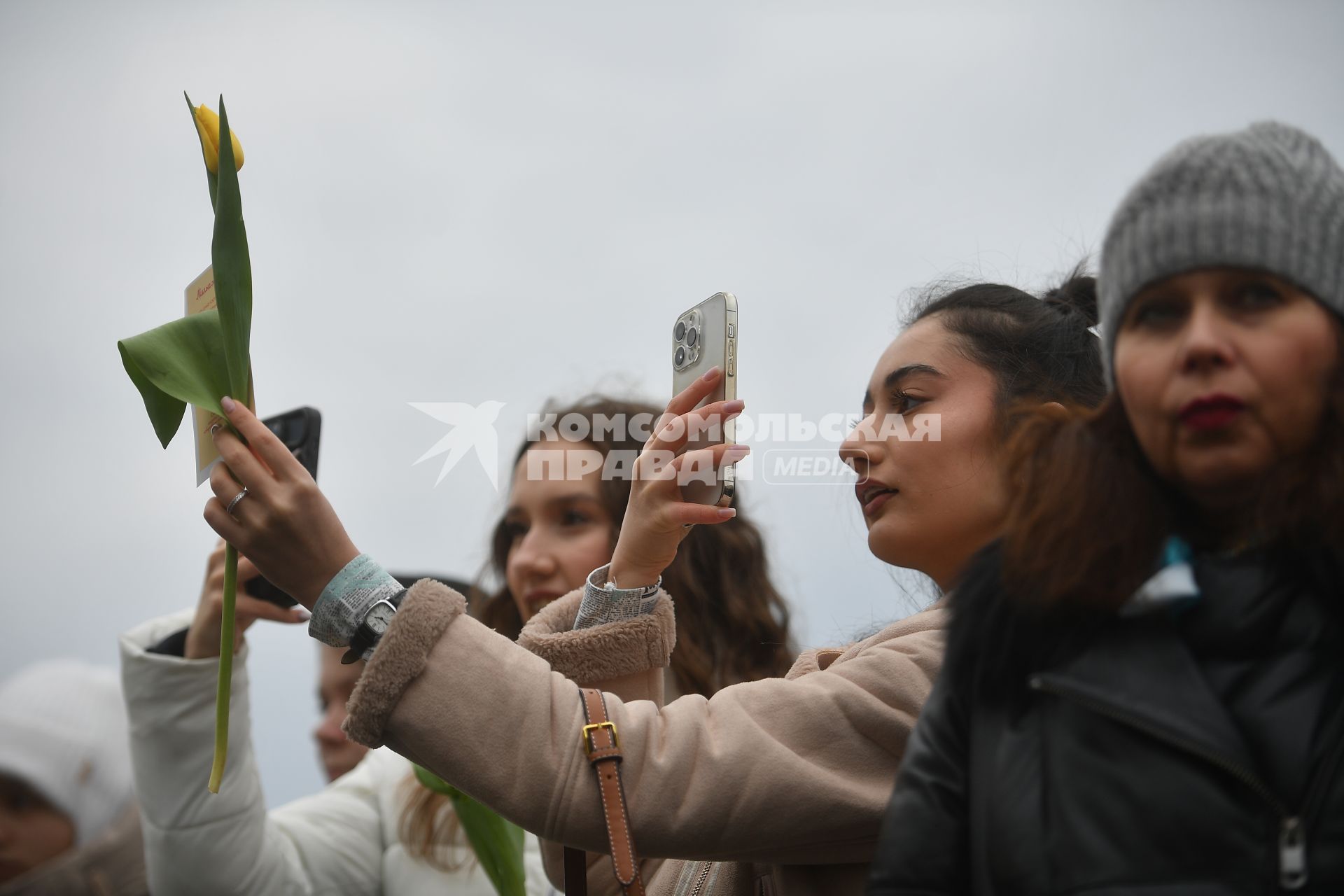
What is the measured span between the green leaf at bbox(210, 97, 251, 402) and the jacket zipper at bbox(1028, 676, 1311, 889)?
1026 mm

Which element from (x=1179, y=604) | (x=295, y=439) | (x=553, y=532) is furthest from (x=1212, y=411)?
(x=553, y=532)

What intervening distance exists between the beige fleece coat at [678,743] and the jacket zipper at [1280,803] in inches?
19.3

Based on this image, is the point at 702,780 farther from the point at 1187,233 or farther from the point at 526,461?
the point at 526,461

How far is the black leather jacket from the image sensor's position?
777 mm

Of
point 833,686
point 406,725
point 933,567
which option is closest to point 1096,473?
point 833,686

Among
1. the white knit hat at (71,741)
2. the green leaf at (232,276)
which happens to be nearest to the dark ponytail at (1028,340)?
the green leaf at (232,276)

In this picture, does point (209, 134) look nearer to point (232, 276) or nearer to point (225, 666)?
point (232, 276)

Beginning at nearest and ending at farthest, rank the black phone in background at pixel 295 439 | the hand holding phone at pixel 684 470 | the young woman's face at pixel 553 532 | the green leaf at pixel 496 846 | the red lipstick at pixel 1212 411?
the red lipstick at pixel 1212 411 → the hand holding phone at pixel 684 470 → the green leaf at pixel 496 846 → the black phone in background at pixel 295 439 → the young woman's face at pixel 553 532

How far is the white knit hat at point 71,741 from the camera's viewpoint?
172 centimetres

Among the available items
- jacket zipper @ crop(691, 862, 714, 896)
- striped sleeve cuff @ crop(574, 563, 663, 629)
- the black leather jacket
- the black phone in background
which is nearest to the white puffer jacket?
the black phone in background

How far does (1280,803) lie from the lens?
30.4 inches

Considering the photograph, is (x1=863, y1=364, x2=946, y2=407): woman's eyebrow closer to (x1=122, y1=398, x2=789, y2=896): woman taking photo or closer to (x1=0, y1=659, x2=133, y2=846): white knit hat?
(x1=122, y1=398, x2=789, y2=896): woman taking photo

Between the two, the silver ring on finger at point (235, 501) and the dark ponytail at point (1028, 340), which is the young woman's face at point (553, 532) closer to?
the dark ponytail at point (1028, 340)

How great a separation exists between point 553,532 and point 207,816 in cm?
87
